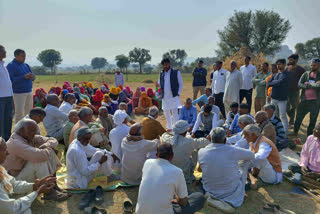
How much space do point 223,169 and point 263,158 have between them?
77 cm

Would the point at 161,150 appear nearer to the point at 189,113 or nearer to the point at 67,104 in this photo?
the point at 189,113

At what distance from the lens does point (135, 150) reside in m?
3.83

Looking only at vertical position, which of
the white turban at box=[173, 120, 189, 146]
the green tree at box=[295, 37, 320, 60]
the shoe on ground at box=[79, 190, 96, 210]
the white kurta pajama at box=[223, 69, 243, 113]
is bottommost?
the shoe on ground at box=[79, 190, 96, 210]

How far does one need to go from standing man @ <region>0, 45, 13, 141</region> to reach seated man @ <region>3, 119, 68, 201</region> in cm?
240

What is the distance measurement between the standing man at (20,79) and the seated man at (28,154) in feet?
9.81

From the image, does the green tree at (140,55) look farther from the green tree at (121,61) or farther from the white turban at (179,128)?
the white turban at (179,128)

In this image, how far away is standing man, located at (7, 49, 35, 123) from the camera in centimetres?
599

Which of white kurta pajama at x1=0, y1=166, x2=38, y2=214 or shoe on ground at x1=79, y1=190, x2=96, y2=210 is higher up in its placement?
white kurta pajama at x1=0, y1=166, x2=38, y2=214

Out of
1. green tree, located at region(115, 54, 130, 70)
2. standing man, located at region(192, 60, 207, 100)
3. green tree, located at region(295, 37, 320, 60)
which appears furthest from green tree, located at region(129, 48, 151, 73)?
standing man, located at region(192, 60, 207, 100)

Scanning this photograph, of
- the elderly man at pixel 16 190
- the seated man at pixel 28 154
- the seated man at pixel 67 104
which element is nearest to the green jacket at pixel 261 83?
the seated man at pixel 67 104

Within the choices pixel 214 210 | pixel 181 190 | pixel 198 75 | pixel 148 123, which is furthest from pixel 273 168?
pixel 198 75

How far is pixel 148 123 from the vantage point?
16.3 feet

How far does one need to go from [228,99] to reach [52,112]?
494 centimetres

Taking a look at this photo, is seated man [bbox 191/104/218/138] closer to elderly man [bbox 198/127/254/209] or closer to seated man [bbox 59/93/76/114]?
elderly man [bbox 198/127/254/209]
